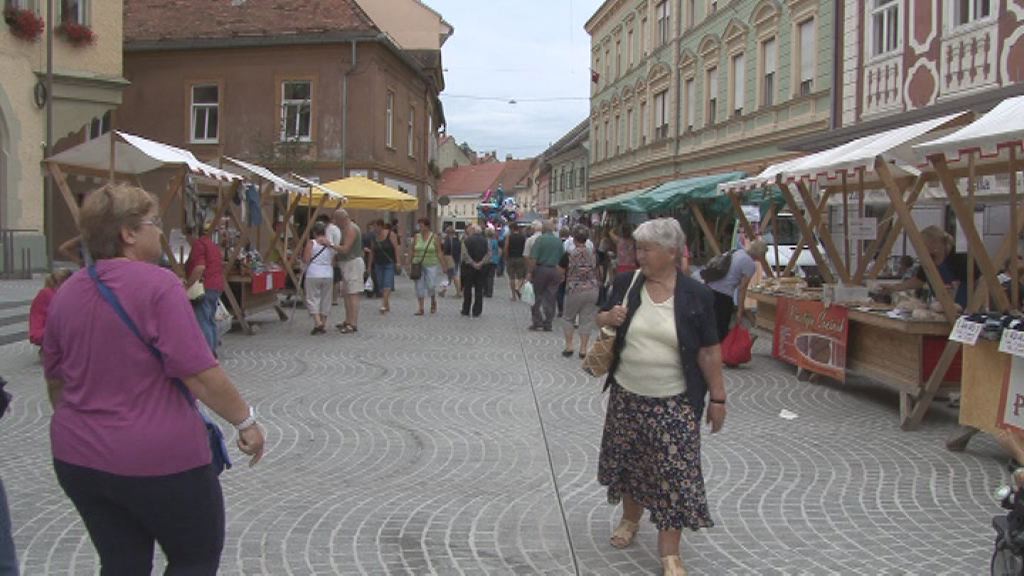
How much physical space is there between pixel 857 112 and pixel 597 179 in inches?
1054

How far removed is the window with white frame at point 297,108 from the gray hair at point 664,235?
81.1 ft

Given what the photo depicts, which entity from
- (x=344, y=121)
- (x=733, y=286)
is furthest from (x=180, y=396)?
(x=344, y=121)

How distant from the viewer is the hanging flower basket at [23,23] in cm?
1718

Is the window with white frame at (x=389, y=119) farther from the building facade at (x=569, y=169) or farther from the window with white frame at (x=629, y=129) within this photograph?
the building facade at (x=569, y=169)

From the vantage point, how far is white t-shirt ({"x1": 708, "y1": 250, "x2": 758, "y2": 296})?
10164 mm

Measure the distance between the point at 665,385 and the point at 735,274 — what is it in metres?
6.34

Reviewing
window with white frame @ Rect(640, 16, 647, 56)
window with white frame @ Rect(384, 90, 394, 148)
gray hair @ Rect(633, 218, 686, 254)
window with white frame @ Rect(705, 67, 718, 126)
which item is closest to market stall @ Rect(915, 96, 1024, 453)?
gray hair @ Rect(633, 218, 686, 254)

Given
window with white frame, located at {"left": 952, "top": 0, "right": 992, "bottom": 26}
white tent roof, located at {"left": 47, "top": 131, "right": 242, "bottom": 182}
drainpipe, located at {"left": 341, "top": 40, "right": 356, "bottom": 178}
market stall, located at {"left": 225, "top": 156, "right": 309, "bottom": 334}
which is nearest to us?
white tent roof, located at {"left": 47, "top": 131, "right": 242, "bottom": 182}

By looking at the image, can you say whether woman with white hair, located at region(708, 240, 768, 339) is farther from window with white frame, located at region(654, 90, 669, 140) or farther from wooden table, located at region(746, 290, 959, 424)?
window with white frame, located at region(654, 90, 669, 140)

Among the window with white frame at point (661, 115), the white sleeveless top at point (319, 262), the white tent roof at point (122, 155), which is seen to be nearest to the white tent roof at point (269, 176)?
the white sleeveless top at point (319, 262)

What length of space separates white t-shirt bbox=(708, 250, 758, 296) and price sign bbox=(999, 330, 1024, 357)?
4.34 meters

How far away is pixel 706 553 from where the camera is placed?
4.50 meters

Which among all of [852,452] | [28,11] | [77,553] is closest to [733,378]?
[852,452]

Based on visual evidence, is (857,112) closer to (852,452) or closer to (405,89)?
(852,452)
